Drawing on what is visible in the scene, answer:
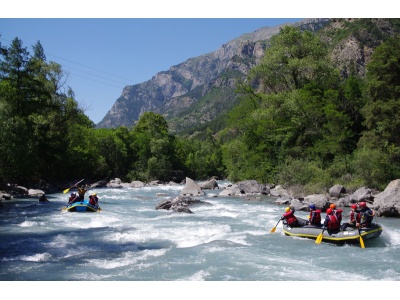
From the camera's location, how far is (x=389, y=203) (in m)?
17.5

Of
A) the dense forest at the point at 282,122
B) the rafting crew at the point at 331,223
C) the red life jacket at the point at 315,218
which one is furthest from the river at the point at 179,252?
the dense forest at the point at 282,122

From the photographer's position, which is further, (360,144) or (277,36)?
(277,36)

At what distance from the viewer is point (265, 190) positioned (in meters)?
29.3

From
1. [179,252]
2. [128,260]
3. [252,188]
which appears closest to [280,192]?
[252,188]

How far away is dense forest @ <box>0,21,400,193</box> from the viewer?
76.7 feet

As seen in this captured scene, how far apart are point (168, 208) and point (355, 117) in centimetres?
1873

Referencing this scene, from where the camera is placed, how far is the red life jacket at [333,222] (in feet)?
42.5

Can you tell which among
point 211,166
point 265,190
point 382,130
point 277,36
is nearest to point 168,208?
point 265,190

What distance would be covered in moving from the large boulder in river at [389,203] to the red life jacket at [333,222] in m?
5.75

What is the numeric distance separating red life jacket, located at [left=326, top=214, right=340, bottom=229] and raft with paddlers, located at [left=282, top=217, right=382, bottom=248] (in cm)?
A: 19

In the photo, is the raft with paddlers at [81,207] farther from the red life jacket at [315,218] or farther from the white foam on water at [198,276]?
the white foam on water at [198,276]

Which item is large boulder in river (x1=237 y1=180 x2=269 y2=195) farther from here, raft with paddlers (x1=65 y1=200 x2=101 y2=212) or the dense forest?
raft with paddlers (x1=65 y1=200 x2=101 y2=212)

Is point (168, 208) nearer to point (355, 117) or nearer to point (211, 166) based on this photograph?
point (355, 117)

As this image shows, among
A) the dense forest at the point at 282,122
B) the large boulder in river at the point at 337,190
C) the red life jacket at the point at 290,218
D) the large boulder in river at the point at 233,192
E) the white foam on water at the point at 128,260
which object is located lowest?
the white foam on water at the point at 128,260
